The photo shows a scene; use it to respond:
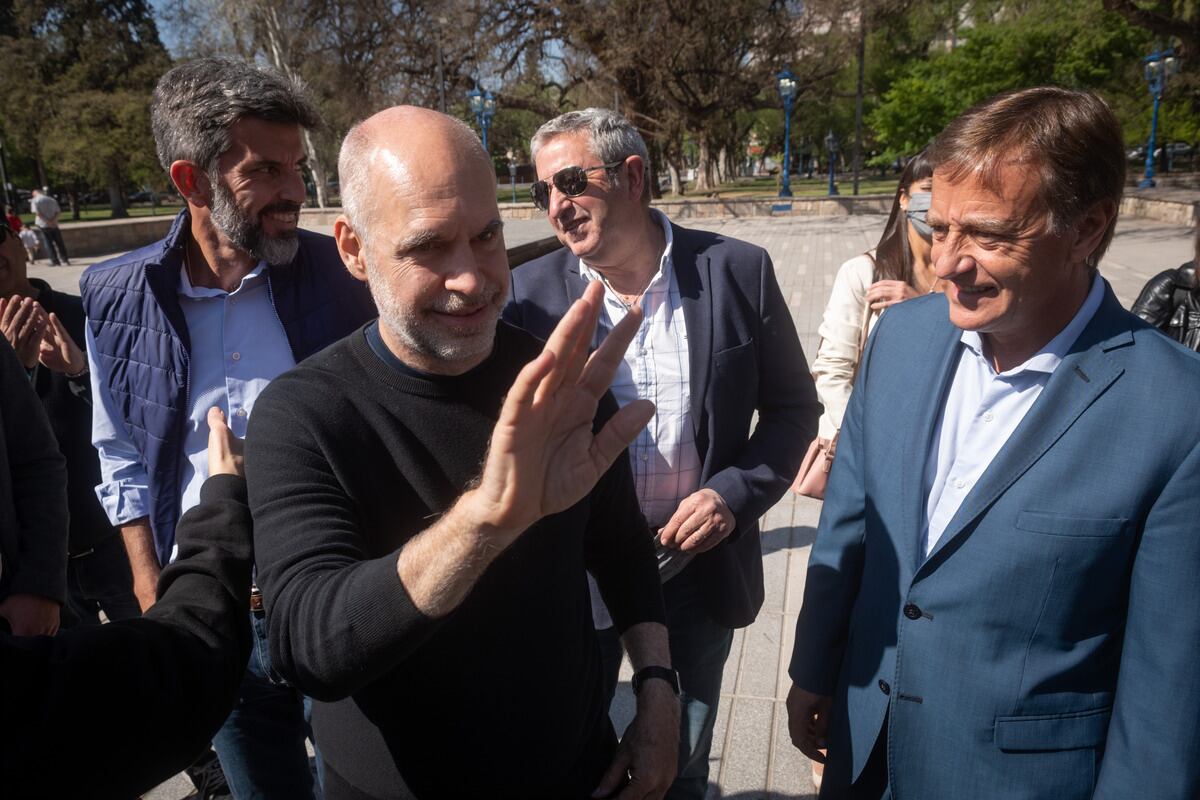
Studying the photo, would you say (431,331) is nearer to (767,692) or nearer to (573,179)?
(573,179)

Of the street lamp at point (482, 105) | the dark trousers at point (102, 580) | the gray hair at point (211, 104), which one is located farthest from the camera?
the street lamp at point (482, 105)

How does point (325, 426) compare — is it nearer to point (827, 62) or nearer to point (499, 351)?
point (499, 351)

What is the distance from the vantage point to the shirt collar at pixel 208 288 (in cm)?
220

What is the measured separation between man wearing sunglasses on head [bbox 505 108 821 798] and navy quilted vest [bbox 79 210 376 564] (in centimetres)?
62

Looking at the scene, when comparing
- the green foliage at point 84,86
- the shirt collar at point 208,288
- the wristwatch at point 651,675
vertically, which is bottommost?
the wristwatch at point 651,675

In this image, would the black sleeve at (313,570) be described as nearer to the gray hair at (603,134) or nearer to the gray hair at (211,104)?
the gray hair at (211,104)

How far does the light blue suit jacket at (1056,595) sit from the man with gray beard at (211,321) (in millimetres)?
1588

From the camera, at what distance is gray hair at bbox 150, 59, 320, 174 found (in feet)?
6.90

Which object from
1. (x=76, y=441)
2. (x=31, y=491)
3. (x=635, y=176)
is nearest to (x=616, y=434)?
(x=635, y=176)

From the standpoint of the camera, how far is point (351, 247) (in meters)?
1.59

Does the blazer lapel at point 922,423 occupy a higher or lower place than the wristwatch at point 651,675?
higher

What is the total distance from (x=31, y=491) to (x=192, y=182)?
962 millimetres

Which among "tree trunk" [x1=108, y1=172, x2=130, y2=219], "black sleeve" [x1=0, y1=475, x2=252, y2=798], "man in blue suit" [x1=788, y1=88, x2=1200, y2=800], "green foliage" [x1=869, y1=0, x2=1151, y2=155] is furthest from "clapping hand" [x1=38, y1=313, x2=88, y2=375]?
"tree trunk" [x1=108, y1=172, x2=130, y2=219]

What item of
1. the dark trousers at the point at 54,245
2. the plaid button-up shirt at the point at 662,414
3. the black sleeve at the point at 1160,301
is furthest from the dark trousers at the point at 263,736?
the dark trousers at the point at 54,245
